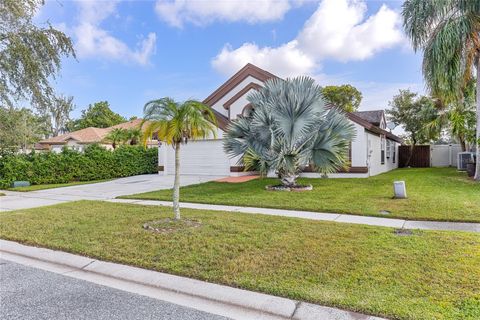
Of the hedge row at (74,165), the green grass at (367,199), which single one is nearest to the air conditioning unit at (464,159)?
the green grass at (367,199)

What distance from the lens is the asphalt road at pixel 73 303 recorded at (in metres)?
3.05

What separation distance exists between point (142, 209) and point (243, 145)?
4.54m

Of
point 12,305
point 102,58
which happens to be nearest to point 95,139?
point 102,58

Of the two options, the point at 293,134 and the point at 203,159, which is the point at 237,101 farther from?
A: the point at 293,134

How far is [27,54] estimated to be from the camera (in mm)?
10992

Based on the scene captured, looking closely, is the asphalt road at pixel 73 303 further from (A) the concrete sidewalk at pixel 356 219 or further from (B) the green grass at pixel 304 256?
(A) the concrete sidewalk at pixel 356 219

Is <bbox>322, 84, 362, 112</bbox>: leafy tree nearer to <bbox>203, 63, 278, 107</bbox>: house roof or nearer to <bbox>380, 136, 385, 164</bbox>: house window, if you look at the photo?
<bbox>380, 136, 385, 164</bbox>: house window

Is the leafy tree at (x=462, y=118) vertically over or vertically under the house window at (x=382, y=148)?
over

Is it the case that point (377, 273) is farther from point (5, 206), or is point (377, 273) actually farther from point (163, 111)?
point (5, 206)

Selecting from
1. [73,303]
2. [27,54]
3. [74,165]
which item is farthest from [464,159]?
[27,54]

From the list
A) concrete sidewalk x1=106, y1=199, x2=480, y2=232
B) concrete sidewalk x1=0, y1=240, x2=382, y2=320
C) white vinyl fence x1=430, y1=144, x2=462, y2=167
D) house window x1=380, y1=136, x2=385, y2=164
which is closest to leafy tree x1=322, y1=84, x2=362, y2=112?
white vinyl fence x1=430, y1=144, x2=462, y2=167

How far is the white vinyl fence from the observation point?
23.3 metres

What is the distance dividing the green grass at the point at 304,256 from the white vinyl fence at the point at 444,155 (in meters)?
21.8

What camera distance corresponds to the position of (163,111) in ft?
19.4
